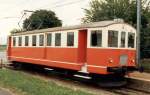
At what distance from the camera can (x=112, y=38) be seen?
754 inches

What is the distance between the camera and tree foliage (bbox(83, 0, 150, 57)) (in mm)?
28641

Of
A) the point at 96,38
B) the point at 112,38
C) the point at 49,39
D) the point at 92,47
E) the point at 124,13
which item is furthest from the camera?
the point at 124,13

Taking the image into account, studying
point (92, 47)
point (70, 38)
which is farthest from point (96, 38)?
point (70, 38)

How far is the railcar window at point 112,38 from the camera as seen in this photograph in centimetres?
1899

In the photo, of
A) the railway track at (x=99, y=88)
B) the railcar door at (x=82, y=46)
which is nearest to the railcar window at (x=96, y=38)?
the railcar door at (x=82, y=46)

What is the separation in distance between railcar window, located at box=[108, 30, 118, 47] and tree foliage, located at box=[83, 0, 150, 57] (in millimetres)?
9269

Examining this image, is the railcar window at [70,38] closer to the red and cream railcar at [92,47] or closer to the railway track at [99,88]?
the red and cream railcar at [92,47]

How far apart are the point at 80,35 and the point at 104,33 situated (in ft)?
6.31

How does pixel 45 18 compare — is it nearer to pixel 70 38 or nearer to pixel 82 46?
pixel 70 38

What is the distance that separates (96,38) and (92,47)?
484mm

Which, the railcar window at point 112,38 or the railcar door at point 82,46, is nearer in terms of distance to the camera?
the railcar window at point 112,38

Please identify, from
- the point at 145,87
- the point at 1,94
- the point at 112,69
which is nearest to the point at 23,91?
the point at 1,94

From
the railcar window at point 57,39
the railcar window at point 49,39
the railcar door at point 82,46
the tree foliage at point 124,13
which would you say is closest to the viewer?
the railcar door at point 82,46

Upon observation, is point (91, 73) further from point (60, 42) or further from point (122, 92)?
point (60, 42)
